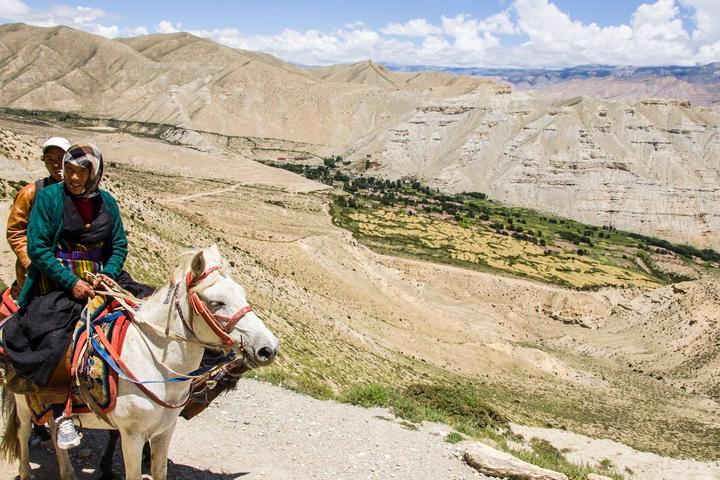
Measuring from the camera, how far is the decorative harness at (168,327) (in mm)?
5766

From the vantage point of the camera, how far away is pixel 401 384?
25.2 meters

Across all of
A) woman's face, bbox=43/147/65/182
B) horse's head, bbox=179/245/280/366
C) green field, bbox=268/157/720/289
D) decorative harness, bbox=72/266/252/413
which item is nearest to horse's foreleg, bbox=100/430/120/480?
decorative harness, bbox=72/266/252/413

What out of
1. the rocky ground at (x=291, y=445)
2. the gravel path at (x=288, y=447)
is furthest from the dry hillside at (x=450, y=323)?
the gravel path at (x=288, y=447)

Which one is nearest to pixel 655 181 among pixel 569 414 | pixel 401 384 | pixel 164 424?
pixel 569 414

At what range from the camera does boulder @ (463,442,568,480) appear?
10688 millimetres

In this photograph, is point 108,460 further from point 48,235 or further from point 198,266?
point 198,266

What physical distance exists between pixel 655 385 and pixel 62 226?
46.1 metres

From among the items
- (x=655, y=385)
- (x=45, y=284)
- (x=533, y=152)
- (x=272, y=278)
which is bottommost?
(x=655, y=385)

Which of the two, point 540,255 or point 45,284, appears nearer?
point 45,284

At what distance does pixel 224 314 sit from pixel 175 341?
0.96 metres

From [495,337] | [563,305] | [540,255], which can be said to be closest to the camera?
[495,337]

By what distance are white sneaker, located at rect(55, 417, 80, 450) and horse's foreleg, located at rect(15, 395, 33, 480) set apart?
1.11 meters

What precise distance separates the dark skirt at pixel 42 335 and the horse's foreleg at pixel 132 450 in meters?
1.21

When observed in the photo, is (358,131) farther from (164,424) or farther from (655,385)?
(164,424)
